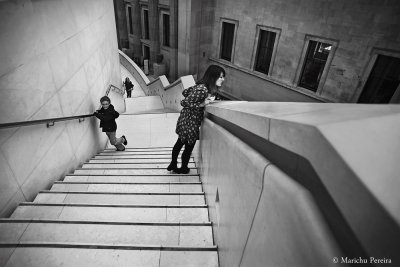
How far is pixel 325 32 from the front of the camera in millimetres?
8969

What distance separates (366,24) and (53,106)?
969 cm

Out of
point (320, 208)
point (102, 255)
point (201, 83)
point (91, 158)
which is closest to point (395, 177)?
point (320, 208)

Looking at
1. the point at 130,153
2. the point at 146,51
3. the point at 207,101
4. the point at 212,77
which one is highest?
the point at 212,77

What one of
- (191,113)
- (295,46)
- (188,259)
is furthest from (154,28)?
(188,259)

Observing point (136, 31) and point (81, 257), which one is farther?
point (136, 31)

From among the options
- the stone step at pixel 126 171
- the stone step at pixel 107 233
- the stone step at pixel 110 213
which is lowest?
the stone step at pixel 126 171

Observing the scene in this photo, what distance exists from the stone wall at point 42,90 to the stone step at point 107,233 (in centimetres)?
41

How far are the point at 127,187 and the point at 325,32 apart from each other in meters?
9.44

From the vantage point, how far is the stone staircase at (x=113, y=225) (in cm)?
196

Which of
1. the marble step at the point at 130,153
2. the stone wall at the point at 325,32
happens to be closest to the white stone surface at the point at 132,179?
the marble step at the point at 130,153

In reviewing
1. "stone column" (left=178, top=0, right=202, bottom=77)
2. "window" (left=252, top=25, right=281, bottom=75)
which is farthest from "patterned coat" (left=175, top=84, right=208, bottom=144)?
"stone column" (left=178, top=0, right=202, bottom=77)

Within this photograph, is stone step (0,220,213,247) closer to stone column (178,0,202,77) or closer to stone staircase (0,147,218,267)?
stone staircase (0,147,218,267)

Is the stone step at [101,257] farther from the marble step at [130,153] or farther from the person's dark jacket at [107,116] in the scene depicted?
the marble step at [130,153]

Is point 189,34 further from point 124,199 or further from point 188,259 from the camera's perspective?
point 188,259
